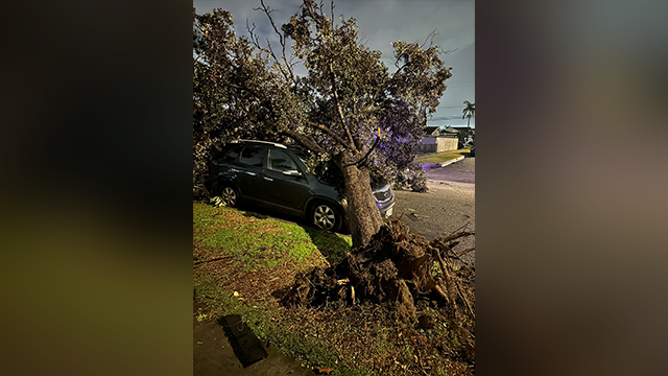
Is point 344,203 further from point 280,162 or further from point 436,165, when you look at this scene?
point 436,165

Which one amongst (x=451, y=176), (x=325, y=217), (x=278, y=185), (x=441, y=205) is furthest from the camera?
(x=451, y=176)

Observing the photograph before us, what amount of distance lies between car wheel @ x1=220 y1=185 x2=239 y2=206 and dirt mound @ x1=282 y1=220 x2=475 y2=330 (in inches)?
105

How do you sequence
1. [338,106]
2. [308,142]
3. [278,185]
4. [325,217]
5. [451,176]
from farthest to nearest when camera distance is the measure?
[451,176] < [278,185] < [325,217] < [308,142] < [338,106]

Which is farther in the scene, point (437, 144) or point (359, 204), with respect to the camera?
point (437, 144)

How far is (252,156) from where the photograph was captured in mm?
4855

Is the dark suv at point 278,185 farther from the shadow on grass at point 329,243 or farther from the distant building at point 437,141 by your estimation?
the distant building at point 437,141

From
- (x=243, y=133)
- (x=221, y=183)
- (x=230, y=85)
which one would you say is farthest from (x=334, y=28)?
(x=221, y=183)

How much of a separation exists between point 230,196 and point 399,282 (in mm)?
3420

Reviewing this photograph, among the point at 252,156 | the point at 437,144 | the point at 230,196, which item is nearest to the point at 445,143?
the point at 437,144

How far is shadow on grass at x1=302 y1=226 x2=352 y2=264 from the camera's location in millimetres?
3922

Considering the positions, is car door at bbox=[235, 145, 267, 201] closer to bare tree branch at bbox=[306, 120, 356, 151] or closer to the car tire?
the car tire

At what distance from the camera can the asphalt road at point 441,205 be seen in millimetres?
4574
